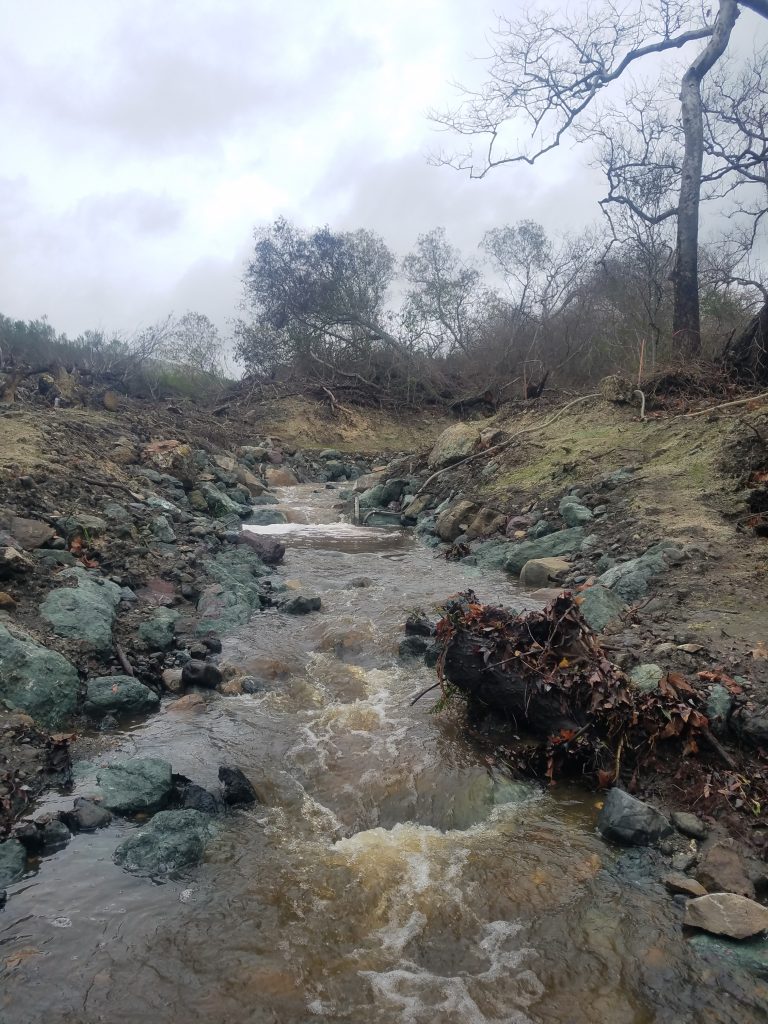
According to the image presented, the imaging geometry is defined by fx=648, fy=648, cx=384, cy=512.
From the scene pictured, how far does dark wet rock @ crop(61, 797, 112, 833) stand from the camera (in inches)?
117

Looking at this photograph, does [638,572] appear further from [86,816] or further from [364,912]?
[86,816]

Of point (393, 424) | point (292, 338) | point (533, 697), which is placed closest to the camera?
point (533, 697)

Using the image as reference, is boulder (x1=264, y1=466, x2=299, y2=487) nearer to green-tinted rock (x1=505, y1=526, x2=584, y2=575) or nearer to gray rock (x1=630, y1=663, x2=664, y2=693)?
green-tinted rock (x1=505, y1=526, x2=584, y2=575)

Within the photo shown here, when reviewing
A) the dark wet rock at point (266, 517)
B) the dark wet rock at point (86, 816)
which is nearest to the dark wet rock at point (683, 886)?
the dark wet rock at point (86, 816)

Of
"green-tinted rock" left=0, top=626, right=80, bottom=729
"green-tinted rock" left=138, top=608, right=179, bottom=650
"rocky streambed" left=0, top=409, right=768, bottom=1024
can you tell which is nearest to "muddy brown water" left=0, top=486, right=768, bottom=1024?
"rocky streambed" left=0, top=409, right=768, bottom=1024

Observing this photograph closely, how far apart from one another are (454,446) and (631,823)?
9.90 meters

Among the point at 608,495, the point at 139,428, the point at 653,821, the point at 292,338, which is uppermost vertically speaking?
the point at 292,338

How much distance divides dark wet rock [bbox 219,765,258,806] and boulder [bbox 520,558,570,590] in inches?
159

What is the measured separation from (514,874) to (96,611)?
360 cm

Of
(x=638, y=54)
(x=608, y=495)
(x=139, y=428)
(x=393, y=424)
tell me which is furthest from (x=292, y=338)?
(x=608, y=495)

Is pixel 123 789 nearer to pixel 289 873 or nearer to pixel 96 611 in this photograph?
pixel 289 873

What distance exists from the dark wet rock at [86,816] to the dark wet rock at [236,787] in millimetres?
549

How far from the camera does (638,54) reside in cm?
1098

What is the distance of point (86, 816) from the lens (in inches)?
119
